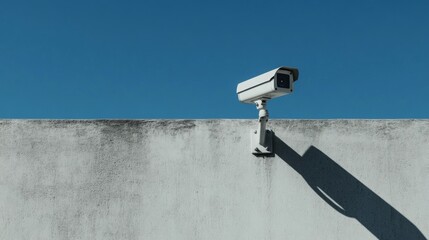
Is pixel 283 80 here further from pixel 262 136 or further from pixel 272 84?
pixel 262 136

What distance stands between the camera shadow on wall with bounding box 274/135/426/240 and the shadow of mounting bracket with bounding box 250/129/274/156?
6cm

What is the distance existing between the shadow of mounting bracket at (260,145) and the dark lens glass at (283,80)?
550 millimetres

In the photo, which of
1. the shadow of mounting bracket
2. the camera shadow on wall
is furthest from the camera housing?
the camera shadow on wall

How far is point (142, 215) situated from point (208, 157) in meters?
0.72

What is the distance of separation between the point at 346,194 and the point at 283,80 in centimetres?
112

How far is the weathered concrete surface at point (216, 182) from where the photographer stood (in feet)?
18.0

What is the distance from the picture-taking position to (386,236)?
17.9 feet

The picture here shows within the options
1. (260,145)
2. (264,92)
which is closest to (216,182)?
(260,145)

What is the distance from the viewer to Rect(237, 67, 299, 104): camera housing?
16.8ft

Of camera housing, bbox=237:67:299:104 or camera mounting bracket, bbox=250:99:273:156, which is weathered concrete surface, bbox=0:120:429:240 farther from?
camera housing, bbox=237:67:299:104

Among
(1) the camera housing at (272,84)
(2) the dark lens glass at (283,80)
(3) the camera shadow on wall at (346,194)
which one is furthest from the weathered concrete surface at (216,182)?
(2) the dark lens glass at (283,80)

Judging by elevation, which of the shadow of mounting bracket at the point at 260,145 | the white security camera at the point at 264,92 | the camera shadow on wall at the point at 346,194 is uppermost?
the white security camera at the point at 264,92

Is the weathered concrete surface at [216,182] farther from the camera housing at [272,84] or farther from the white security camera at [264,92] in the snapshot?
the camera housing at [272,84]

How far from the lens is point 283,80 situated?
515cm
